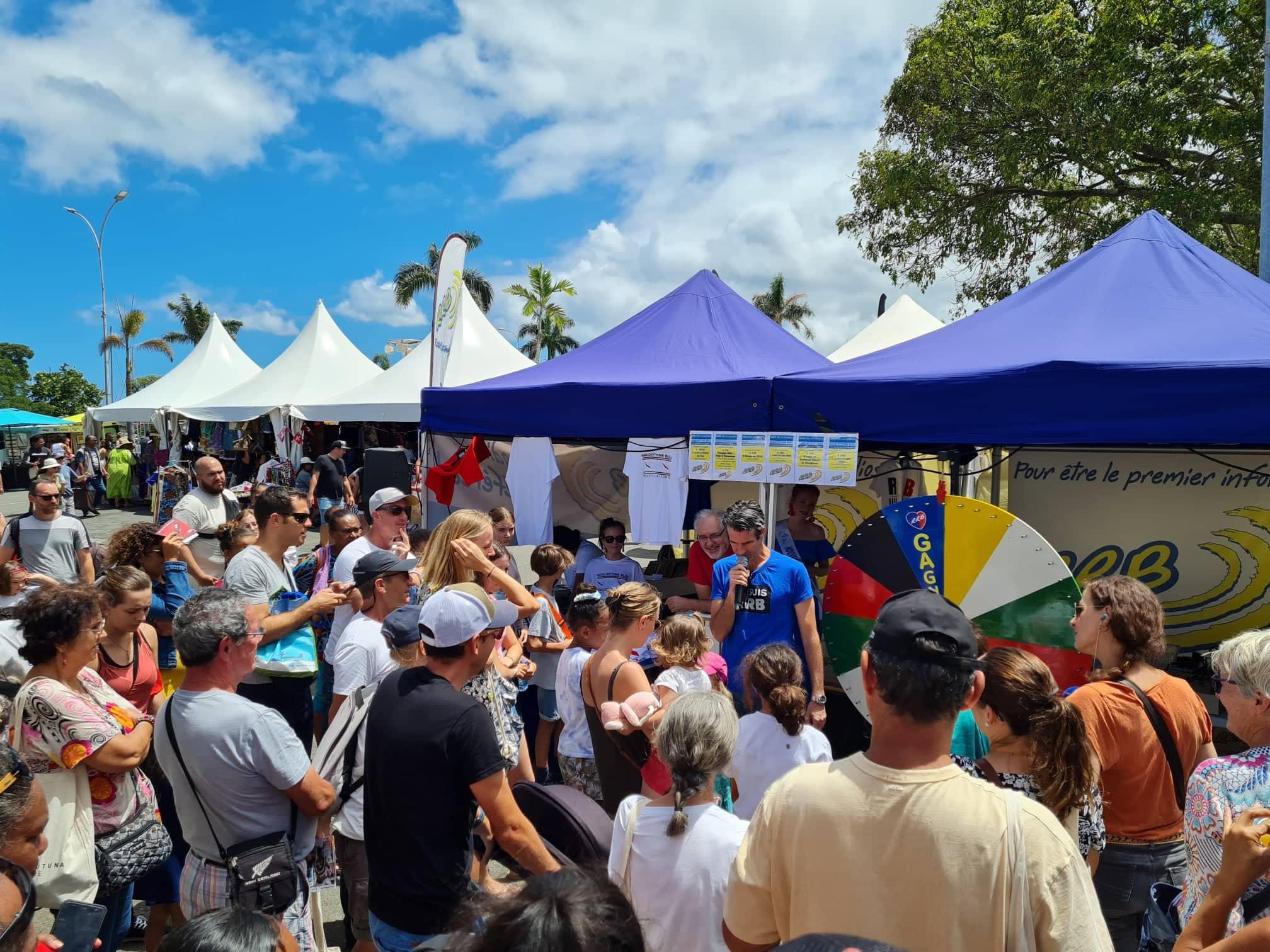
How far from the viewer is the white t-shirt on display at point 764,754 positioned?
282cm

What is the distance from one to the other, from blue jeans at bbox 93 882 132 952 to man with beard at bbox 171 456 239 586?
7.62 ft

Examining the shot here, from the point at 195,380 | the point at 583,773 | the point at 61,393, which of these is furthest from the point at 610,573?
the point at 61,393

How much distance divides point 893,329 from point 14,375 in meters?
86.0

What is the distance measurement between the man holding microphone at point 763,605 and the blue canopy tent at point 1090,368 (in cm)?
114

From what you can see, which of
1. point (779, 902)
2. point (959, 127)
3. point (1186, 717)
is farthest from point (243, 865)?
point (959, 127)

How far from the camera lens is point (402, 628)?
2678 millimetres

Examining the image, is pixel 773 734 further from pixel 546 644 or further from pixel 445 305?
pixel 445 305

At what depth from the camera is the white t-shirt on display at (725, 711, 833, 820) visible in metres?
2.82

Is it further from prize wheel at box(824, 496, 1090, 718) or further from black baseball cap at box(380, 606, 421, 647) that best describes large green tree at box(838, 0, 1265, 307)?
black baseball cap at box(380, 606, 421, 647)

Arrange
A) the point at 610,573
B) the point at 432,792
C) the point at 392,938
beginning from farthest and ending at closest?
the point at 610,573 → the point at 392,938 → the point at 432,792

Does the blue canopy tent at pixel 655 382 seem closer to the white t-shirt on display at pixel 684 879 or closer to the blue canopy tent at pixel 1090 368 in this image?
the blue canopy tent at pixel 1090 368

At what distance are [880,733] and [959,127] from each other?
13.6 metres

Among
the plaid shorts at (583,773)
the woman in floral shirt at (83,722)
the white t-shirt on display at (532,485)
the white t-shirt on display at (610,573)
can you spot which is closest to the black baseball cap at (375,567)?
the woman in floral shirt at (83,722)

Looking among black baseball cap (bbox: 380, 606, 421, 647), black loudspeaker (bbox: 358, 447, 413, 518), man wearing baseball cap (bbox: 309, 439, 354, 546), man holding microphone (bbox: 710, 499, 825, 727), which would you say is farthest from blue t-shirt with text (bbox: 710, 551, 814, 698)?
man wearing baseball cap (bbox: 309, 439, 354, 546)
